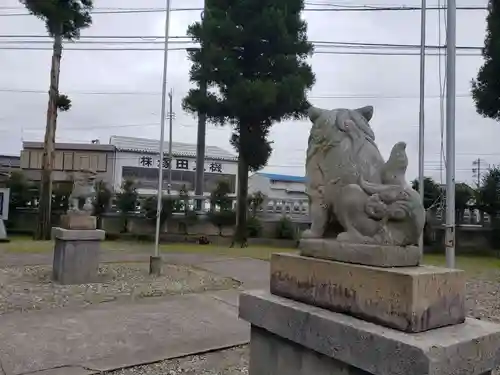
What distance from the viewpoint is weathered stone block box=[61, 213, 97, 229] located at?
5.71 m

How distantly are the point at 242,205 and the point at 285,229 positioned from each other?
4.52 ft

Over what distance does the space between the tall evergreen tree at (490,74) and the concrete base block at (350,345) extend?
30.1ft

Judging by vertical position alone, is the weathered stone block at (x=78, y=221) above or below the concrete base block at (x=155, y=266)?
above

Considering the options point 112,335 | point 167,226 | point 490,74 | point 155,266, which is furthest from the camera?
point 167,226

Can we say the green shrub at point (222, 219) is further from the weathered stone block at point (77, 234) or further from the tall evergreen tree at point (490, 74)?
the tall evergreen tree at point (490, 74)

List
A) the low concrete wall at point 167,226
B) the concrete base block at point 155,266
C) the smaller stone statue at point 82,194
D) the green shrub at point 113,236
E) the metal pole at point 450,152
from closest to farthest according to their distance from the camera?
the metal pole at point 450,152 → the smaller stone statue at point 82,194 → the concrete base block at point 155,266 → the green shrub at point 113,236 → the low concrete wall at point 167,226

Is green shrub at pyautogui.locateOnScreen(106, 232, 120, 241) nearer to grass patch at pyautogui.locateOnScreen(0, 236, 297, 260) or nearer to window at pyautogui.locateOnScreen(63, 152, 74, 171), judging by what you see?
grass patch at pyautogui.locateOnScreen(0, 236, 297, 260)

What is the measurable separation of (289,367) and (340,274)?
1.66 feet

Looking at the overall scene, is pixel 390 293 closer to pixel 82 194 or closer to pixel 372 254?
pixel 372 254

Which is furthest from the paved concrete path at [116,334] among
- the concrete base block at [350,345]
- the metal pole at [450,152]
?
the metal pole at [450,152]

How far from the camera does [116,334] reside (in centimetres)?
343

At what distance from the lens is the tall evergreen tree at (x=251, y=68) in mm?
9711

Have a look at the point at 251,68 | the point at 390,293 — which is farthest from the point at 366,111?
the point at 251,68

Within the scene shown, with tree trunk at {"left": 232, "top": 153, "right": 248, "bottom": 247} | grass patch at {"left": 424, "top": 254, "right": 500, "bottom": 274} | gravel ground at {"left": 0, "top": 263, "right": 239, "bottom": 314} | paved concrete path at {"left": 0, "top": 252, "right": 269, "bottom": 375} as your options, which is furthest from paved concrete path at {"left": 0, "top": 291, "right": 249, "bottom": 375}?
tree trunk at {"left": 232, "top": 153, "right": 248, "bottom": 247}
